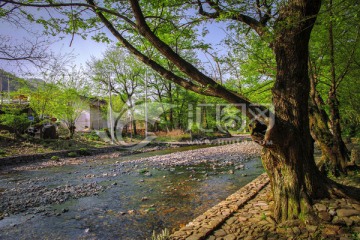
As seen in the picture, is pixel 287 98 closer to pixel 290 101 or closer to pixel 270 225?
pixel 290 101

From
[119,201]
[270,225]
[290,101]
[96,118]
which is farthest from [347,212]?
[96,118]

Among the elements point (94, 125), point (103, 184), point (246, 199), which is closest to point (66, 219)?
point (103, 184)

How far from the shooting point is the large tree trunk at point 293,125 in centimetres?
390

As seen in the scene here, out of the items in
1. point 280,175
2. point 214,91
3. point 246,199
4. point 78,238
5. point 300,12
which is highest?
point 300,12

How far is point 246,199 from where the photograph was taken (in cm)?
539

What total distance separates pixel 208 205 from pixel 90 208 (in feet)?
9.88

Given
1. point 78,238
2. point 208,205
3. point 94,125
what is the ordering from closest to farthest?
point 78,238 < point 208,205 < point 94,125

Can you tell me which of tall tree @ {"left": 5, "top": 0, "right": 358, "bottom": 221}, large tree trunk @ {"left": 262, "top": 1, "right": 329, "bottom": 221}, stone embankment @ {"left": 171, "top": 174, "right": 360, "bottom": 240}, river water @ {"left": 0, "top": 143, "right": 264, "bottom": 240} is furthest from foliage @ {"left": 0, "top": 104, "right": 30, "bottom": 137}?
large tree trunk @ {"left": 262, "top": 1, "right": 329, "bottom": 221}

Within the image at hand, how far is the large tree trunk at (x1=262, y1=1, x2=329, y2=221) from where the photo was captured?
12.8 feet

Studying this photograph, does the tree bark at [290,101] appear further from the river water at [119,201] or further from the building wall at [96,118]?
the building wall at [96,118]

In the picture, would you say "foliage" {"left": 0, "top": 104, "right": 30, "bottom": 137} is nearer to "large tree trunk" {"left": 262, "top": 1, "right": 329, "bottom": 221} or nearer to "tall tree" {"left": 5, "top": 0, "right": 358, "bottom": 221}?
"tall tree" {"left": 5, "top": 0, "right": 358, "bottom": 221}

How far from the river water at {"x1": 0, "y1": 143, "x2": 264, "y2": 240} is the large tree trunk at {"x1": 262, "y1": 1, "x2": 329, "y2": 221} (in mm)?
2215

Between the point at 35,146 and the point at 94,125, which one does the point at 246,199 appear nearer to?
the point at 35,146

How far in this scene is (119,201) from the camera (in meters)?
6.74
